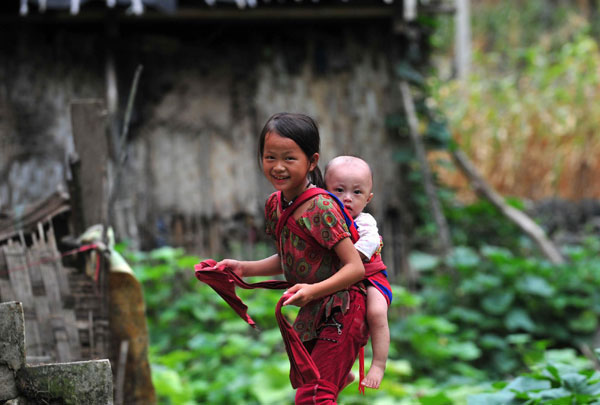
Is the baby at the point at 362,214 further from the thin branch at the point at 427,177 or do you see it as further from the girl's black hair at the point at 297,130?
the thin branch at the point at 427,177

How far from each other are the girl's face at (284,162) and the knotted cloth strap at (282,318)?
319 millimetres

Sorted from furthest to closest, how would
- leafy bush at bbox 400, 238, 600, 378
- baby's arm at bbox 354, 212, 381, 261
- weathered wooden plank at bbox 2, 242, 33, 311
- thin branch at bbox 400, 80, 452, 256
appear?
thin branch at bbox 400, 80, 452, 256, leafy bush at bbox 400, 238, 600, 378, weathered wooden plank at bbox 2, 242, 33, 311, baby's arm at bbox 354, 212, 381, 261

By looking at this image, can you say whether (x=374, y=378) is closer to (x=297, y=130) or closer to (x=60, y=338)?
(x=297, y=130)

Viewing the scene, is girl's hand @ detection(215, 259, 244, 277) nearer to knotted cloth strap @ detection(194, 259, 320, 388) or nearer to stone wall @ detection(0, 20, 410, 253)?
knotted cloth strap @ detection(194, 259, 320, 388)

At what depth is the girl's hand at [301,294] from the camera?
173cm

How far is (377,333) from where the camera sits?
6.24 ft

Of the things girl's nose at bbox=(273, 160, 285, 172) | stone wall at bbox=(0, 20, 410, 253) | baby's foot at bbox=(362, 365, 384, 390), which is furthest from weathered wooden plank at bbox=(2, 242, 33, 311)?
stone wall at bbox=(0, 20, 410, 253)

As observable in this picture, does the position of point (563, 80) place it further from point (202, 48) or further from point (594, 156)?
point (202, 48)

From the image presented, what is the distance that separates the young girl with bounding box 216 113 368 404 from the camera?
5.96ft

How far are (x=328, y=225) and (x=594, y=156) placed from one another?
7.78 m

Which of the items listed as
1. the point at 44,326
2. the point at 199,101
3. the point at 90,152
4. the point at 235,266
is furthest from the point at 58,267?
the point at 199,101

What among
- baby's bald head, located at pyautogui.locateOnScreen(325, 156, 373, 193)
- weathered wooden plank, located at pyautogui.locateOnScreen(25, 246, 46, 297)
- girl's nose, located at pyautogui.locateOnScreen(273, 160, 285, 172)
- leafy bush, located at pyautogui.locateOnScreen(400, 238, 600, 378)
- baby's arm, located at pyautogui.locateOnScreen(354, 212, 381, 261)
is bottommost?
leafy bush, located at pyautogui.locateOnScreen(400, 238, 600, 378)

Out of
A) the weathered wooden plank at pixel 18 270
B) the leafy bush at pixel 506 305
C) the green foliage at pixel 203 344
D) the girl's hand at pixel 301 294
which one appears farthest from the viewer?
the leafy bush at pixel 506 305

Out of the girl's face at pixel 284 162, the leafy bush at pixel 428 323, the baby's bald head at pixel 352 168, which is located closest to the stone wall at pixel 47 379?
the girl's face at pixel 284 162
